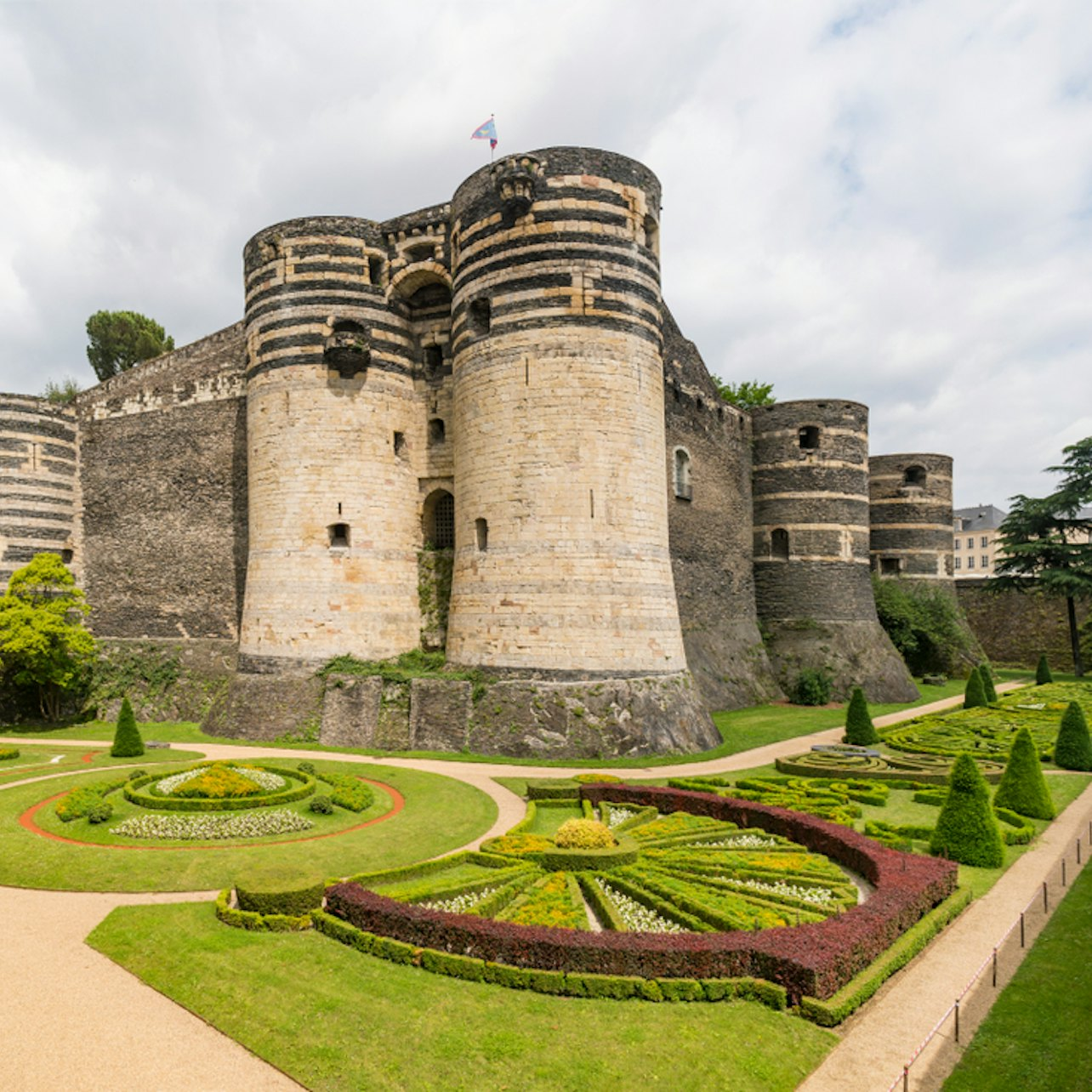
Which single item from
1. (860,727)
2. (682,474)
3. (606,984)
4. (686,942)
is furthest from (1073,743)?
(606,984)

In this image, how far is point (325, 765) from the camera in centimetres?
2230

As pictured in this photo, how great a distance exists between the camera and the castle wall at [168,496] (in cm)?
3275

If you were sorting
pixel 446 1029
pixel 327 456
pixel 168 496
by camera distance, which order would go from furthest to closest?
pixel 168 496, pixel 327 456, pixel 446 1029

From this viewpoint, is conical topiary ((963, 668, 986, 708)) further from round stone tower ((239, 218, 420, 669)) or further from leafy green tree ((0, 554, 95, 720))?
leafy green tree ((0, 554, 95, 720))

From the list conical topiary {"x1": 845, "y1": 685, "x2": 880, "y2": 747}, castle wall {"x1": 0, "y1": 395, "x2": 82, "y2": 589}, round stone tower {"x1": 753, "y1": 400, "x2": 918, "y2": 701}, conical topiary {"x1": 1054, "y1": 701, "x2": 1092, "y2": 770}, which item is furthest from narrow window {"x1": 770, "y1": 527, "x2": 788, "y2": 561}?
castle wall {"x1": 0, "y1": 395, "x2": 82, "y2": 589}

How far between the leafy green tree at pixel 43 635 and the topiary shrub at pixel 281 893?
22491 millimetres

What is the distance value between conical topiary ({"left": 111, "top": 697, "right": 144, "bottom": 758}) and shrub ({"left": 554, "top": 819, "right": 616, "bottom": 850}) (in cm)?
1549

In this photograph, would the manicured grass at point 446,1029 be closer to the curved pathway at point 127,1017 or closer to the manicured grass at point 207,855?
the curved pathway at point 127,1017

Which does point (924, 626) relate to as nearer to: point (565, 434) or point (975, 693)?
point (975, 693)

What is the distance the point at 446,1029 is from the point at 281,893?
12.7ft

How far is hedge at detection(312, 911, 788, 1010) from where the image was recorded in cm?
905

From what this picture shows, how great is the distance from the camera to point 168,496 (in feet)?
112

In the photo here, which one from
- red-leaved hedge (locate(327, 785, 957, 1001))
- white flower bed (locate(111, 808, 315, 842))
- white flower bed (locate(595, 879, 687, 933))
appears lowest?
white flower bed (locate(595, 879, 687, 933))

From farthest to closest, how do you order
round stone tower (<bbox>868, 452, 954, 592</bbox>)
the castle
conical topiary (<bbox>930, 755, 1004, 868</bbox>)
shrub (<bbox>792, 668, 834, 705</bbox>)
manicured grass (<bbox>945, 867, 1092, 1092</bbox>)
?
round stone tower (<bbox>868, 452, 954, 592</bbox>) < shrub (<bbox>792, 668, 834, 705</bbox>) < the castle < conical topiary (<bbox>930, 755, 1004, 868</bbox>) < manicured grass (<bbox>945, 867, 1092, 1092</bbox>)
